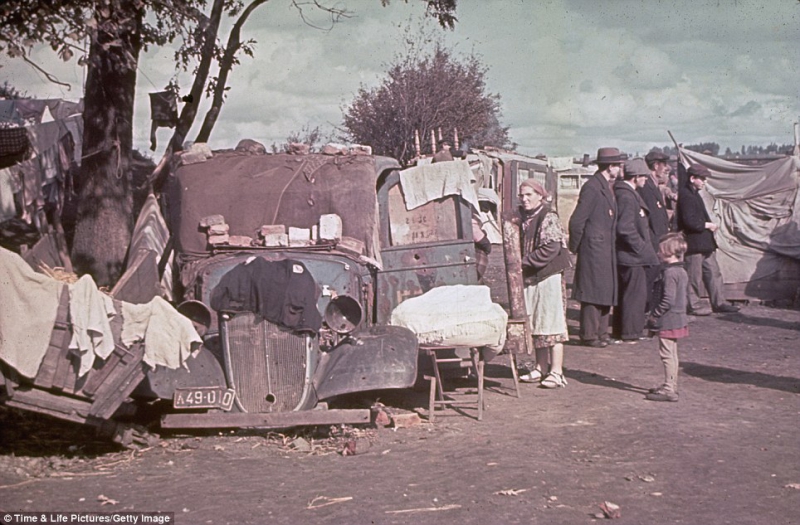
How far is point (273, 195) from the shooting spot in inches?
351

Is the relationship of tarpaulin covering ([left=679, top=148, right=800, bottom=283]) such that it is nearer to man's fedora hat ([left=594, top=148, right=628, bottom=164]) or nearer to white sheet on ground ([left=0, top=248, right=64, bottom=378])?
man's fedora hat ([left=594, top=148, right=628, bottom=164])

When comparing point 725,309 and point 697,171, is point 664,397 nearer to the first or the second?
point 697,171

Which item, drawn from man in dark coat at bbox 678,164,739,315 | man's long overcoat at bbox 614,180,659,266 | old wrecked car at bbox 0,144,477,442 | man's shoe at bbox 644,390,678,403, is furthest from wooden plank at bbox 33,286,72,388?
man in dark coat at bbox 678,164,739,315

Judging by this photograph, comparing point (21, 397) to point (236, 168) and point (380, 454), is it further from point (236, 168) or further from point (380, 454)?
point (236, 168)

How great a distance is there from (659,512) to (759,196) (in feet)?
40.8

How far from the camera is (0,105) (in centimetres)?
2041

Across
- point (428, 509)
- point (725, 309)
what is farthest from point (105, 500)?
point (725, 309)

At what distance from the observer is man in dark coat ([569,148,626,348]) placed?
10.9 metres

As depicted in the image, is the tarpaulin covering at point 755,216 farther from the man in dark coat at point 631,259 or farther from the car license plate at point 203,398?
the car license plate at point 203,398

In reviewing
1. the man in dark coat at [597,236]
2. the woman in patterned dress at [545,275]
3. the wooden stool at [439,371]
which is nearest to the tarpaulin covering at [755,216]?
the man in dark coat at [597,236]

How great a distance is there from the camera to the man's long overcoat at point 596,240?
430 inches

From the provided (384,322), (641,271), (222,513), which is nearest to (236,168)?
(384,322)

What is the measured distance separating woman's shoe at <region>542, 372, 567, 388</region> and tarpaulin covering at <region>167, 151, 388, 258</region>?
2.09m

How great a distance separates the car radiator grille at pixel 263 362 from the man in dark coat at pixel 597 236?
4.86m
